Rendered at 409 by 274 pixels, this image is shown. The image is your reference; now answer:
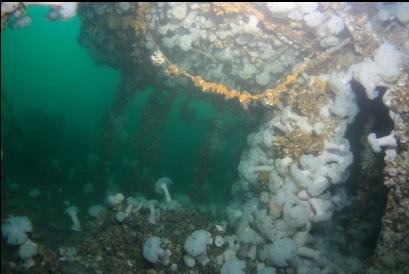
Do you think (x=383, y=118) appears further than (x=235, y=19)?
No

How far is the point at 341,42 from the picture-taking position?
710 centimetres

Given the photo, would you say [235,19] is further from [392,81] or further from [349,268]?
[349,268]

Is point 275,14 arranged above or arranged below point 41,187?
above

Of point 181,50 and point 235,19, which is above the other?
point 235,19

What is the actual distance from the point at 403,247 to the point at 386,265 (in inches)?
14.8

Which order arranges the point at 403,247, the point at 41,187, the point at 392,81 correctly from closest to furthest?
1. the point at 403,247
2. the point at 392,81
3. the point at 41,187

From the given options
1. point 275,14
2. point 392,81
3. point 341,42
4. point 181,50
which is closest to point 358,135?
point 392,81

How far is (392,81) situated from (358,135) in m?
1.43

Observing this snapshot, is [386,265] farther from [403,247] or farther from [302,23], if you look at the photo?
[302,23]

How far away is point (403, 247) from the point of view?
507cm

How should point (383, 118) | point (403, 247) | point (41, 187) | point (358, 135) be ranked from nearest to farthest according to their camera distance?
point (403, 247), point (383, 118), point (358, 135), point (41, 187)

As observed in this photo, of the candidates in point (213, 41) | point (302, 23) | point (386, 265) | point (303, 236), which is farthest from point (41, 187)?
point (386, 265)

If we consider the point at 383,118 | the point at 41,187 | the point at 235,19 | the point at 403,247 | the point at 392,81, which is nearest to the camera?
the point at 403,247

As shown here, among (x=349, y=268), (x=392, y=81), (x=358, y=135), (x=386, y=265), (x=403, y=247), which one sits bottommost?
(x=349, y=268)
